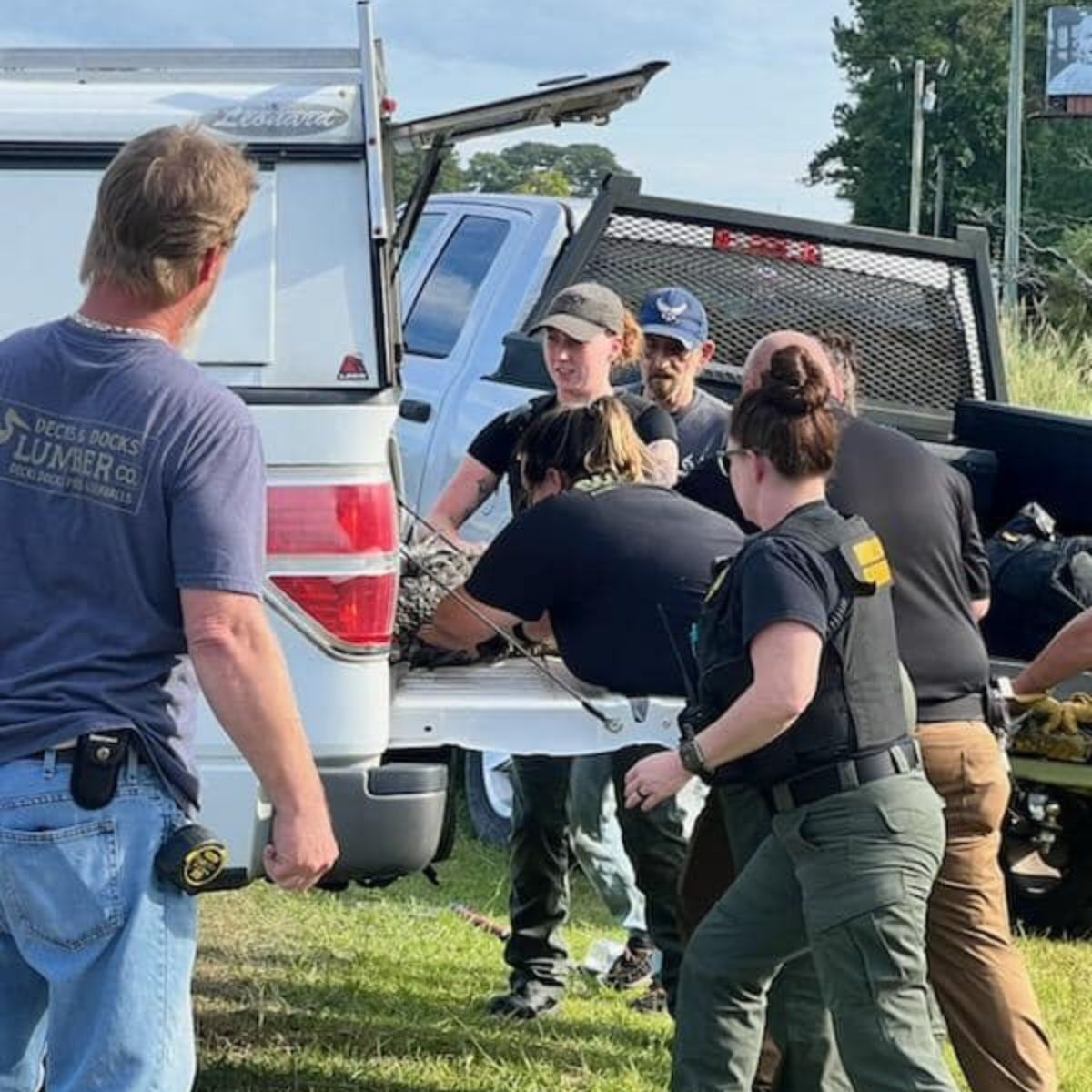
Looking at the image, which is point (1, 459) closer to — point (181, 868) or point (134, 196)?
point (134, 196)

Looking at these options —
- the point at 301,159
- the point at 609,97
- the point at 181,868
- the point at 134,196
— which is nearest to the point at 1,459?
the point at 134,196

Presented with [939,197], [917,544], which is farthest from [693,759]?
[939,197]

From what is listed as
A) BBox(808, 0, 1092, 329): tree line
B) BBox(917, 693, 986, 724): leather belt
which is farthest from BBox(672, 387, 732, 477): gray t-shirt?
BBox(808, 0, 1092, 329): tree line

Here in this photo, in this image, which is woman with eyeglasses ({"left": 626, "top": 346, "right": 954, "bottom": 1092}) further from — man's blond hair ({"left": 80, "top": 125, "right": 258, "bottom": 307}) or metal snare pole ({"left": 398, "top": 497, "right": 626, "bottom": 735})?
man's blond hair ({"left": 80, "top": 125, "right": 258, "bottom": 307})

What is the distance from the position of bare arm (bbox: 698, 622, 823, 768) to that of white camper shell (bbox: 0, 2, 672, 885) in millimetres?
842

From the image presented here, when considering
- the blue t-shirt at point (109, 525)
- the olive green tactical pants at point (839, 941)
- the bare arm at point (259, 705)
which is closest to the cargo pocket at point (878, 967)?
the olive green tactical pants at point (839, 941)

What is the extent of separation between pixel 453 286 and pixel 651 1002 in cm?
360

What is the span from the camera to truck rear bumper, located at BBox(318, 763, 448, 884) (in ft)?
13.4

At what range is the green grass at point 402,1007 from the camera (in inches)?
197

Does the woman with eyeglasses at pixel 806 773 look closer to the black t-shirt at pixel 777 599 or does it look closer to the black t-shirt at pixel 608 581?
the black t-shirt at pixel 777 599

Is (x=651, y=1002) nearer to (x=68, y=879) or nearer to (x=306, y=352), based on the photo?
(x=306, y=352)

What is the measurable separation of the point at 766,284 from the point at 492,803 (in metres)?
2.04

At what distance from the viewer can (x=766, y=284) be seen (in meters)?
7.15

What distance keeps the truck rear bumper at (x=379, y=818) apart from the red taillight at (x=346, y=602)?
0.86 ft
